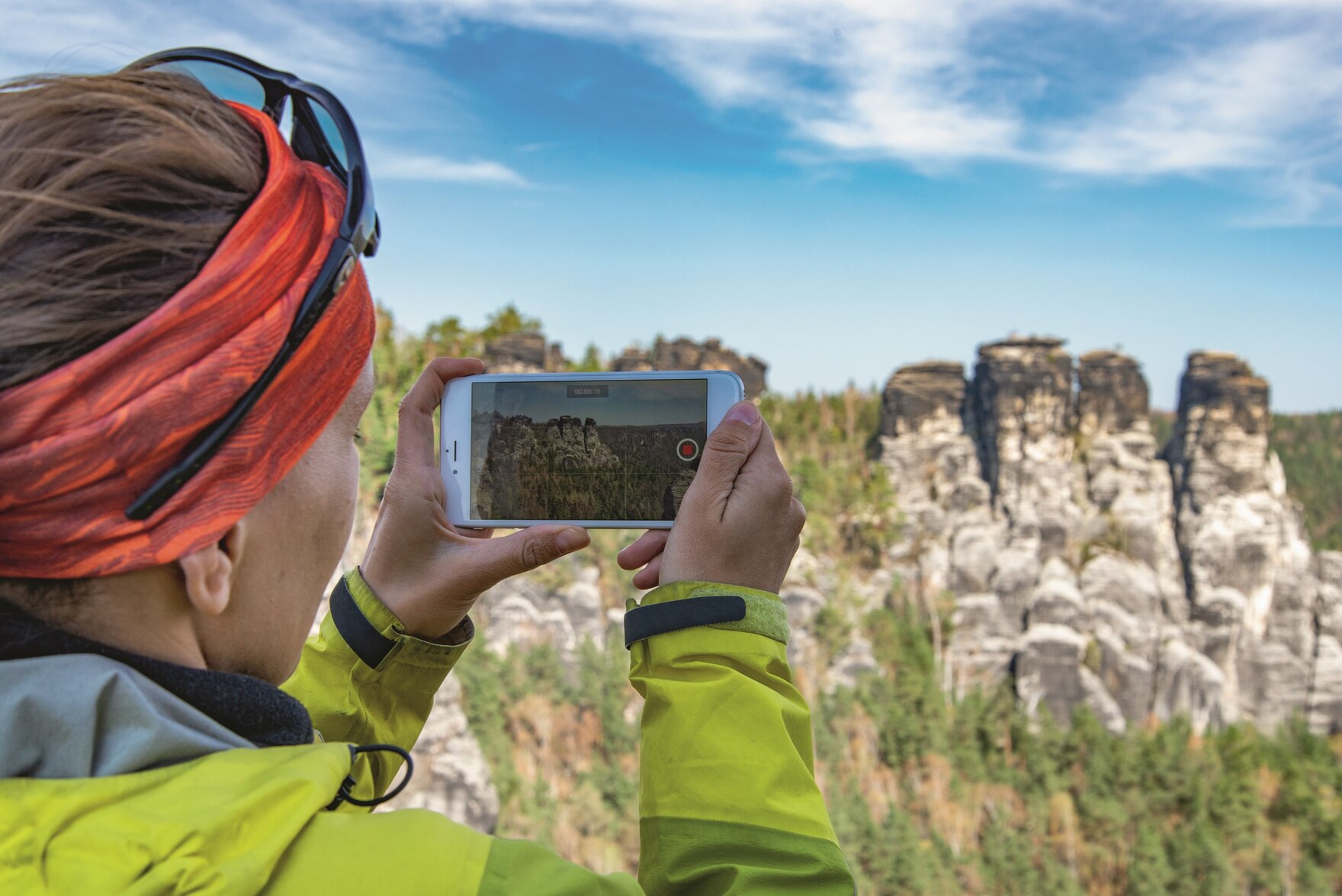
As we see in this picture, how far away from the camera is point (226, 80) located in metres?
0.81

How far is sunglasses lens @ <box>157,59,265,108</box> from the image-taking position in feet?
2.59

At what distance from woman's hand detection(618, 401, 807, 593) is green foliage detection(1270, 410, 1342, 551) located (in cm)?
5535

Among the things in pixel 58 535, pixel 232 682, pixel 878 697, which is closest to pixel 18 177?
pixel 58 535

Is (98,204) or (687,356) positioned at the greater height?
(687,356)

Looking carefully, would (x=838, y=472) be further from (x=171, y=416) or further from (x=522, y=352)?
(x=171, y=416)

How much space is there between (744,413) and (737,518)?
4.8 inches

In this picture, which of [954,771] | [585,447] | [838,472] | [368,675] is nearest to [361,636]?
[368,675]

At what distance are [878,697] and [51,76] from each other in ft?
105

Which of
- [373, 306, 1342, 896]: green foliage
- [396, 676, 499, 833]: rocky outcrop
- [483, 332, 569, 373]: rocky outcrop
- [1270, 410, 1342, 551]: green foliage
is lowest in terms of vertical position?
[373, 306, 1342, 896]: green foliage

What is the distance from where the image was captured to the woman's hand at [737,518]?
2.92 feet

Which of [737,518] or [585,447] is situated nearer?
[737,518]

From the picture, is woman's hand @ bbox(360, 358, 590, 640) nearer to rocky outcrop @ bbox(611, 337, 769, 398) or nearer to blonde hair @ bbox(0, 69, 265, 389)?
blonde hair @ bbox(0, 69, 265, 389)

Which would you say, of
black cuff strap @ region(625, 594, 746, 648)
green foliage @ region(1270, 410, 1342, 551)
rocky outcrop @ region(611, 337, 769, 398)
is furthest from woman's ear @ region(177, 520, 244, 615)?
green foliage @ region(1270, 410, 1342, 551)

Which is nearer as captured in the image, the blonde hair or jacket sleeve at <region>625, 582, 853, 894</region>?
the blonde hair
